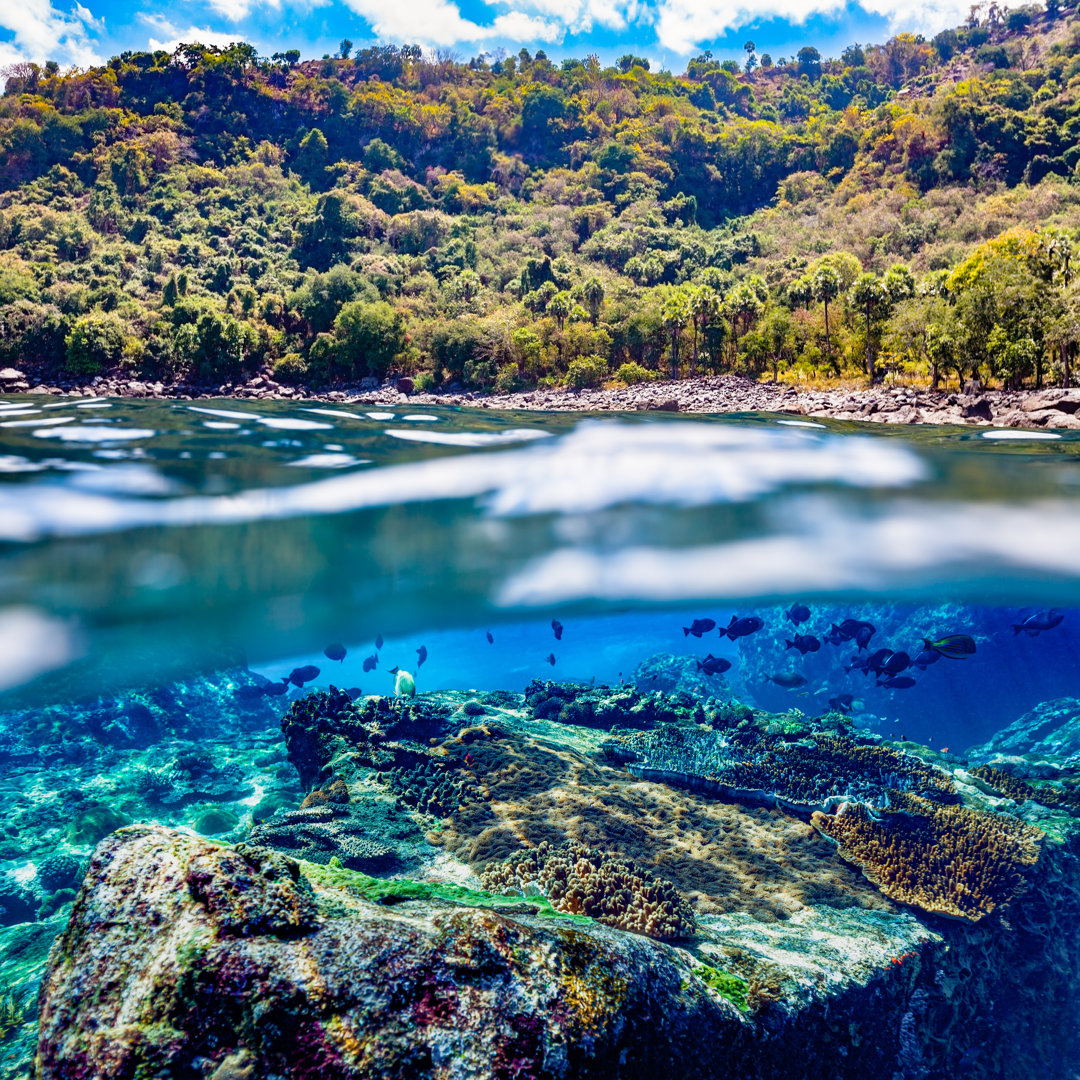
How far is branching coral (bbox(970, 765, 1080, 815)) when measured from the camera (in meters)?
9.32

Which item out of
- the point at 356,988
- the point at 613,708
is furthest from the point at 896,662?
the point at 356,988

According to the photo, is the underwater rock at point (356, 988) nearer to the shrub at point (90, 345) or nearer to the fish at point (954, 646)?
the fish at point (954, 646)

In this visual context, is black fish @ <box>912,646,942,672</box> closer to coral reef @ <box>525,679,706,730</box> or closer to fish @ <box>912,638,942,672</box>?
fish @ <box>912,638,942,672</box>

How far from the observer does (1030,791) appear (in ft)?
31.6

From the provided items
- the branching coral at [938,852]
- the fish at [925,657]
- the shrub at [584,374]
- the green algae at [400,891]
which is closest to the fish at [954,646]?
the fish at [925,657]

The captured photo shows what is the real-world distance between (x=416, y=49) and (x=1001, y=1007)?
163823 millimetres

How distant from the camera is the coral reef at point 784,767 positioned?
8883mm

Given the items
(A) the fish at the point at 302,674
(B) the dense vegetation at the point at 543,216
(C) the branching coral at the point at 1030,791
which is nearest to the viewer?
(C) the branching coral at the point at 1030,791

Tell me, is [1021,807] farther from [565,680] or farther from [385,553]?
[385,553]

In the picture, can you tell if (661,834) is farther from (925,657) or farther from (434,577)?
(434,577)

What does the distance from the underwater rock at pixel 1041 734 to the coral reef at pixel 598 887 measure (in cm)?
985

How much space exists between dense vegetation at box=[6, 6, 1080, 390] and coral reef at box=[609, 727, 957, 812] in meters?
19.2

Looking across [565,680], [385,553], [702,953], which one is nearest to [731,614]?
[565,680]

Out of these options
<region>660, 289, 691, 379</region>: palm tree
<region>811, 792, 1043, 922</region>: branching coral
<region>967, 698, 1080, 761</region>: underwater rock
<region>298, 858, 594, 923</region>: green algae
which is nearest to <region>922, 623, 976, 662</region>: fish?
<region>811, 792, 1043, 922</region>: branching coral
